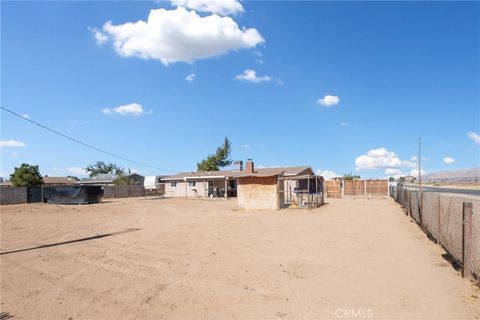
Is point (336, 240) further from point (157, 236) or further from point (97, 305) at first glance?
point (97, 305)

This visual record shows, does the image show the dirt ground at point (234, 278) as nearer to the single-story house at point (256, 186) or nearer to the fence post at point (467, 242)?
the fence post at point (467, 242)

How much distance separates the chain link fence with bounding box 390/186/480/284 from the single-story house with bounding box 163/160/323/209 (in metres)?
13.2

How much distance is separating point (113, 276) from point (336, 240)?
7.13m

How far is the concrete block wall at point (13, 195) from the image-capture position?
36.8 m

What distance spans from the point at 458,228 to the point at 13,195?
129 feet

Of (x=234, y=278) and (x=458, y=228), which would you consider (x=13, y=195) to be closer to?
(x=234, y=278)

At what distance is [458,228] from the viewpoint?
8.45 meters

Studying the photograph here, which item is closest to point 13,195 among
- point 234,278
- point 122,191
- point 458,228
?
point 122,191

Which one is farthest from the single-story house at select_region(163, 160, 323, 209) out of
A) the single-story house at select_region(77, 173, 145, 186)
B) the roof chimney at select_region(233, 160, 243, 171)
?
the single-story house at select_region(77, 173, 145, 186)

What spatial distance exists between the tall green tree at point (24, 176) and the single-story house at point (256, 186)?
69.7ft

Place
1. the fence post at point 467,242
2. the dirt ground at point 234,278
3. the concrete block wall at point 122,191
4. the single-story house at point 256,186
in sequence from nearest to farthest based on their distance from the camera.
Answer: the dirt ground at point 234,278, the fence post at point 467,242, the single-story house at point 256,186, the concrete block wall at point 122,191

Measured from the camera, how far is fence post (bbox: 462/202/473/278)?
7.24 metres
